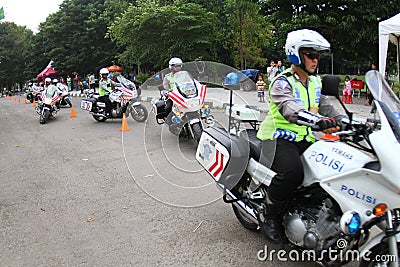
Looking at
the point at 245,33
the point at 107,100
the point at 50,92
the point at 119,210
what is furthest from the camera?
the point at 245,33

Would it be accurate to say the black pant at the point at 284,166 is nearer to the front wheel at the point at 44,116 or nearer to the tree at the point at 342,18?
the front wheel at the point at 44,116

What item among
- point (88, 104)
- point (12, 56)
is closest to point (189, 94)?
point (88, 104)

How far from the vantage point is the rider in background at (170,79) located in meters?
7.34

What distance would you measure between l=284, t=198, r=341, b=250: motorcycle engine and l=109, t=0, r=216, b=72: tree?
75.8 ft

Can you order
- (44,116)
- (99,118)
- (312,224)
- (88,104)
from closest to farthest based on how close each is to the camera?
(312,224) → (88,104) → (99,118) → (44,116)

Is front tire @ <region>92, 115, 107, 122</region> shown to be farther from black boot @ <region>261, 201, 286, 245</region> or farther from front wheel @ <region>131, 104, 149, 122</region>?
black boot @ <region>261, 201, 286, 245</region>

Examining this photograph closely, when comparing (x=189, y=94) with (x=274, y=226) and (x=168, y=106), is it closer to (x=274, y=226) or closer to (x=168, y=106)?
(x=168, y=106)

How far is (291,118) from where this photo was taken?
309cm

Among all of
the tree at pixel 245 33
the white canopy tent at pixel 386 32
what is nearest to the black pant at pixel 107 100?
the white canopy tent at pixel 386 32

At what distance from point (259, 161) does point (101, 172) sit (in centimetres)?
394

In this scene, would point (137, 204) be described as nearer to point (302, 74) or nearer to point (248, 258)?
point (248, 258)

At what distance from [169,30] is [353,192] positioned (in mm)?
24742

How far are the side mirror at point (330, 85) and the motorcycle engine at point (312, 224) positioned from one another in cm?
101

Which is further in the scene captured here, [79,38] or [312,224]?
[79,38]
